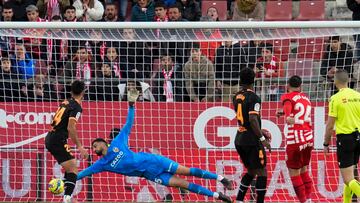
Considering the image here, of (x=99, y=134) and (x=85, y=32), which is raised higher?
(x=85, y=32)

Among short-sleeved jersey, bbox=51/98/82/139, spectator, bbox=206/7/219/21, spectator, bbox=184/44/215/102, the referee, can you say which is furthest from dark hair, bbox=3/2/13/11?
the referee

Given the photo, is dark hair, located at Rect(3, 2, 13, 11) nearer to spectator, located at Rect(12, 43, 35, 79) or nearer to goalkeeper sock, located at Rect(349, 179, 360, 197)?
spectator, located at Rect(12, 43, 35, 79)

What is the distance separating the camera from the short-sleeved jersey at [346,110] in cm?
1495

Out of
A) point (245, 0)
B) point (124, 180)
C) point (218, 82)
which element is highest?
point (245, 0)

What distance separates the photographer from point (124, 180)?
59.1ft

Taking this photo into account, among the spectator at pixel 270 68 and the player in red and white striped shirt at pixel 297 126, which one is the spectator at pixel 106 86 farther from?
the player in red and white striped shirt at pixel 297 126

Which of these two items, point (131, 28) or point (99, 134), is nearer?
point (131, 28)

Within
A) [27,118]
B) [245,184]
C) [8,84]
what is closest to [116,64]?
[27,118]

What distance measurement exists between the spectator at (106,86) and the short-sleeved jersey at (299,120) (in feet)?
11.3

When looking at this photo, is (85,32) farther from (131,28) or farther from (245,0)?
(245,0)

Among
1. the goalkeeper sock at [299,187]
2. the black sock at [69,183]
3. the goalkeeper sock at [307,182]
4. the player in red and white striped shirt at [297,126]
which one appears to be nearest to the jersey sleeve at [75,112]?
the black sock at [69,183]

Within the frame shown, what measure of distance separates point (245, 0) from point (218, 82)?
2.58 meters

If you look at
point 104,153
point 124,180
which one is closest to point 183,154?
point 124,180

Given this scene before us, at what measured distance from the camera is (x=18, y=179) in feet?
59.2
